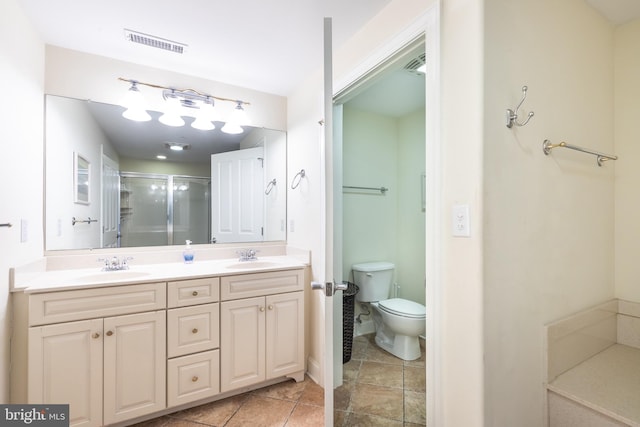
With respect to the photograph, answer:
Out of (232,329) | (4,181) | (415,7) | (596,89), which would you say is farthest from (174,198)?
(596,89)

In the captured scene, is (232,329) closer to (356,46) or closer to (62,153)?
(62,153)

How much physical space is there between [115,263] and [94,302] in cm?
48

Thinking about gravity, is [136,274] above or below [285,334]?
above

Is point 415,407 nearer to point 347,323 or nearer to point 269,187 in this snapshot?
point 347,323

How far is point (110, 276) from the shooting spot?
1.79 meters

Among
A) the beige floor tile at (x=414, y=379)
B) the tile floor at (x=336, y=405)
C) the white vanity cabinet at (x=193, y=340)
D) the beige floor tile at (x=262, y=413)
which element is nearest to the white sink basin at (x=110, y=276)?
Result: the white vanity cabinet at (x=193, y=340)

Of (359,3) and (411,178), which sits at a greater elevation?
(359,3)

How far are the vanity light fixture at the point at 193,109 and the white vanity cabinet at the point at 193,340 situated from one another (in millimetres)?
1278

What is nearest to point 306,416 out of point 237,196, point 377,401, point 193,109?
point 377,401

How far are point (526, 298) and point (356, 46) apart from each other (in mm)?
1634

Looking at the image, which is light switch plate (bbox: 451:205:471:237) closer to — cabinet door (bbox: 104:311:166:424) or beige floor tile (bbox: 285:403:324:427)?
beige floor tile (bbox: 285:403:324:427)

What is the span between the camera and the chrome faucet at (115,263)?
191 cm

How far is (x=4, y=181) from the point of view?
4.44ft

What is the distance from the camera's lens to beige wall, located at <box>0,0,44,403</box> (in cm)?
136
